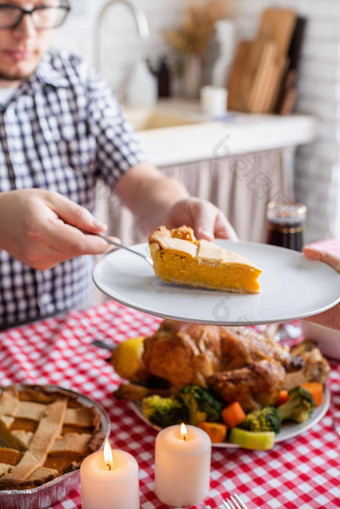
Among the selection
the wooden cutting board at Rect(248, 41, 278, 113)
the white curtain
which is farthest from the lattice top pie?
the wooden cutting board at Rect(248, 41, 278, 113)

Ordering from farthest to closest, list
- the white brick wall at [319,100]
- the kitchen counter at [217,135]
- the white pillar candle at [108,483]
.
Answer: the white brick wall at [319,100]
the kitchen counter at [217,135]
the white pillar candle at [108,483]

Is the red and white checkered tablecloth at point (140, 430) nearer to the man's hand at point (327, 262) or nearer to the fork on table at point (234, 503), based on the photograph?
the fork on table at point (234, 503)

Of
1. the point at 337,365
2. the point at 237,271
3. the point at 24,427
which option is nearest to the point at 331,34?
the point at 337,365

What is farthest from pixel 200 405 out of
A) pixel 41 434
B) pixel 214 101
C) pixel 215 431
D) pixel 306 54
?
pixel 306 54

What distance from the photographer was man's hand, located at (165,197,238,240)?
3.85 feet

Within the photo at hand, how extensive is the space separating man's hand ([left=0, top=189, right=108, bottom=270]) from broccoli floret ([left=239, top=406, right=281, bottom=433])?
1.25ft

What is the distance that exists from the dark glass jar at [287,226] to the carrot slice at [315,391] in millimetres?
478

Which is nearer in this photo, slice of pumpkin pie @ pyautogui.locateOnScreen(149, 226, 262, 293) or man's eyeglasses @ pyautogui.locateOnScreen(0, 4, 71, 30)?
slice of pumpkin pie @ pyautogui.locateOnScreen(149, 226, 262, 293)

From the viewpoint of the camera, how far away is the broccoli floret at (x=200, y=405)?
1048mm

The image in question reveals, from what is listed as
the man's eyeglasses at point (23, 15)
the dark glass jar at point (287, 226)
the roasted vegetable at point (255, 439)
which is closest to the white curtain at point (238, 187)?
the man's eyeglasses at point (23, 15)

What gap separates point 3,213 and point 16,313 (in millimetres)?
689

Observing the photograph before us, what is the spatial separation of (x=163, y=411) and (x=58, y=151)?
41.1 inches

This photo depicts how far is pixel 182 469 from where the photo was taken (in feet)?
2.98

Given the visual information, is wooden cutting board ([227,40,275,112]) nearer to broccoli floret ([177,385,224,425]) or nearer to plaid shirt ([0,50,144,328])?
plaid shirt ([0,50,144,328])
